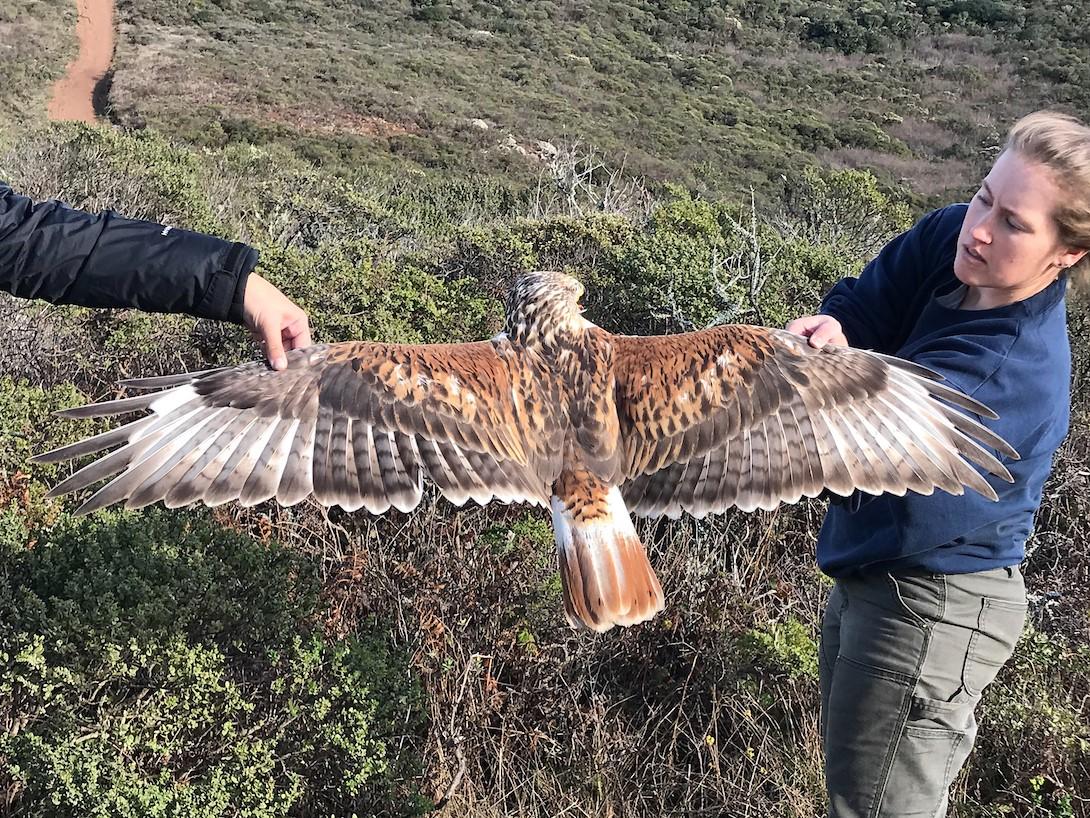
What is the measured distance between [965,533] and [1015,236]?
751mm

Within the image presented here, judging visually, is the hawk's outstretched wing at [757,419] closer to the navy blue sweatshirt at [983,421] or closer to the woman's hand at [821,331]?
the woman's hand at [821,331]

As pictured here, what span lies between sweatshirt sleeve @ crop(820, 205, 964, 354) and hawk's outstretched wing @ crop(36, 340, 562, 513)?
40.3 inches

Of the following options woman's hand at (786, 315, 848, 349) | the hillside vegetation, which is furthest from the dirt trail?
woman's hand at (786, 315, 848, 349)

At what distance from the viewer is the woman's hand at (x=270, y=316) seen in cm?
250

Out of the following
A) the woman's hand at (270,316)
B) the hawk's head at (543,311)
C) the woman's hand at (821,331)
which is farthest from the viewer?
the hawk's head at (543,311)

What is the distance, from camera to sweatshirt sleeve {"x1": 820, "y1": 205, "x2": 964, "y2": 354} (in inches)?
104

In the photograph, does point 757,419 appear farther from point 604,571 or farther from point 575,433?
point 604,571

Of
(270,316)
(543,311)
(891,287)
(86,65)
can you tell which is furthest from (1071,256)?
(86,65)

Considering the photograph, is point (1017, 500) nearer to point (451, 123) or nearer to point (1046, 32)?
point (451, 123)

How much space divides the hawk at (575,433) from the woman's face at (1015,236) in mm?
328

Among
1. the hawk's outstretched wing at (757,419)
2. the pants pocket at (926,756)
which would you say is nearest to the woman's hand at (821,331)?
the hawk's outstretched wing at (757,419)

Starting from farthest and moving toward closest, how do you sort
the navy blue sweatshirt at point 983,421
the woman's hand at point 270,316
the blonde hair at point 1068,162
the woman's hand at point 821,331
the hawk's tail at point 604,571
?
the woman's hand at point 821,331
the hawk's tail at point 604,571
the woman's hand at point 270,316
the navy blue sweatshirt at point 983,421
the blonde hair at point 1068,162

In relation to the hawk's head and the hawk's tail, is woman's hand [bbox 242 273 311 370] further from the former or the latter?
the hawk's tail

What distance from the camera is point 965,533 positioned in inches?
89.0
